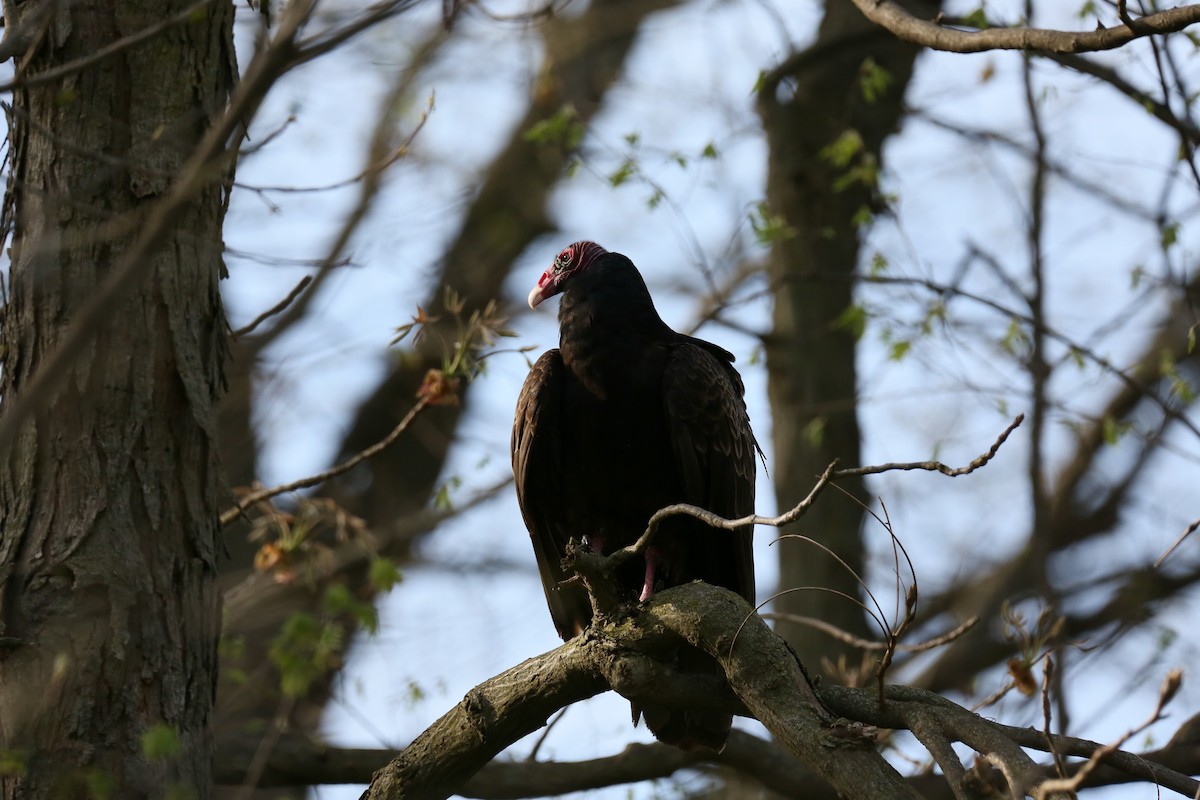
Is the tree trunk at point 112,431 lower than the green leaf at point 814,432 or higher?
lower

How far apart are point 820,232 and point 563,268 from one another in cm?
238

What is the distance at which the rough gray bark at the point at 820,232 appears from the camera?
7.04 meters

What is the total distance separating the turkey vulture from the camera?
14.0 feet

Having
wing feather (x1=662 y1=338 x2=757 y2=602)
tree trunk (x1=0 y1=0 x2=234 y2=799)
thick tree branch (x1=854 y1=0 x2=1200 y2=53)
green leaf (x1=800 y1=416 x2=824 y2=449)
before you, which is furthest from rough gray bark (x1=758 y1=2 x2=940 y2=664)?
tree trunk (x1=0 y1=0 x2=234 y2=799)

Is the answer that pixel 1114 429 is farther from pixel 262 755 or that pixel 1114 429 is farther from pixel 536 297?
pixel 262 755

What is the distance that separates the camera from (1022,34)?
3275mm

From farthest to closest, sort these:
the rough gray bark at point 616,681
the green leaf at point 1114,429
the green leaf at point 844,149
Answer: the green leaf at point 844,149
the green leaf at point 1114,429
the rough gray bark at point 616,681

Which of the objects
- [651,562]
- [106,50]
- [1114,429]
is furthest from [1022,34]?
[1114,429]

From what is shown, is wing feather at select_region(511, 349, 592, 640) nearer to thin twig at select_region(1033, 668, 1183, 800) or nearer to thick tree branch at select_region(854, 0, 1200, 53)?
thick tree branch at select_region(854, 0, 1200, 53)

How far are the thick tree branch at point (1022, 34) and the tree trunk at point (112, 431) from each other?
185 centimetres

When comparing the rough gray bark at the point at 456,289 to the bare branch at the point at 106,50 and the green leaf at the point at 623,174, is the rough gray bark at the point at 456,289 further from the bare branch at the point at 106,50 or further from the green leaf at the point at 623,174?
the bare branch at the point at 106,50

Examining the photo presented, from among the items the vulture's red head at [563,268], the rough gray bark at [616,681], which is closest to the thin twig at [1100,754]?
the rough gray bark at [616,681]

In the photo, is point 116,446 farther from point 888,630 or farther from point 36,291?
point 888,630

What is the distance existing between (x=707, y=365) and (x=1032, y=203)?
284cm
